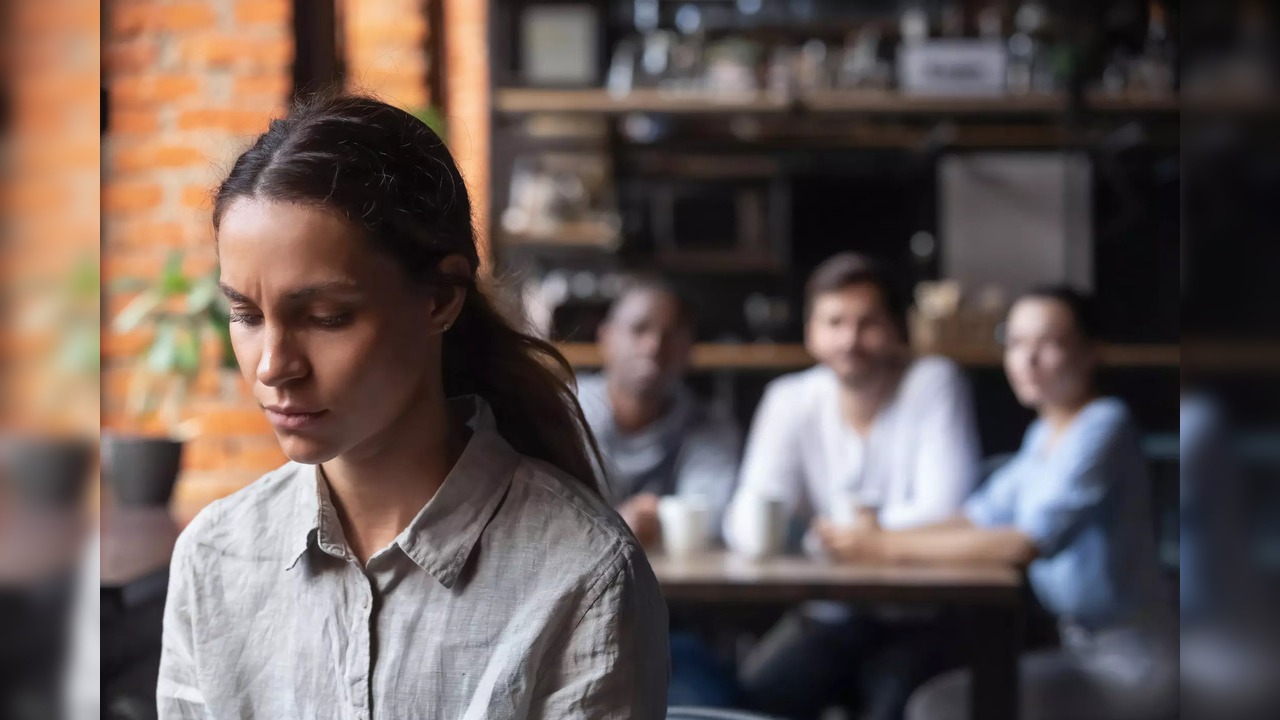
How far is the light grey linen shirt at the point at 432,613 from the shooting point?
530 mm

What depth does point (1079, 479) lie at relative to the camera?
1820 millimetres

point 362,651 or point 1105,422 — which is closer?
point 362,651

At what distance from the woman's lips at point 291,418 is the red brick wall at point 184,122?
0.79 feet

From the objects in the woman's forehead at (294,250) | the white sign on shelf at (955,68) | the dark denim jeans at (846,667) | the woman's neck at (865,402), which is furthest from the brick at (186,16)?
the white sign on shelf at (955,68)

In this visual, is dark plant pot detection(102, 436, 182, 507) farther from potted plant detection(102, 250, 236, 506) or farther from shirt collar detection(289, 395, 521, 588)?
shirt collar detection(289, 395, 521, 588)

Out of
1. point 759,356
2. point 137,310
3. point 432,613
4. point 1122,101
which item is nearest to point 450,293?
point 432,613

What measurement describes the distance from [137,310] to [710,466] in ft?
3.98

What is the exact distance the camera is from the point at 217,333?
4.79 ft

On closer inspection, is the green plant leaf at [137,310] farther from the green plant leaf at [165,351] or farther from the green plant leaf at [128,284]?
the green plant leaf at [128,284]

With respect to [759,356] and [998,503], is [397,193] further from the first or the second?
[759,356]

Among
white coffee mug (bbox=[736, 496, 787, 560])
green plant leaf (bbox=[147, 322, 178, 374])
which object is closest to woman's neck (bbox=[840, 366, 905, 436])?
white coffee mug (bbox=[736, 496, 787, 560])

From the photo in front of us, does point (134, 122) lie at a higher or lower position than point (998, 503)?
higher

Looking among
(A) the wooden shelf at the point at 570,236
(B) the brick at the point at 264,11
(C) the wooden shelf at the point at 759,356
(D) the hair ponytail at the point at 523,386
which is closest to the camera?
(D) the hair ponytail at the point at 523,386

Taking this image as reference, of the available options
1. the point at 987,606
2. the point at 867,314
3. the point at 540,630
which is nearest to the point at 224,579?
the point at 540,630
